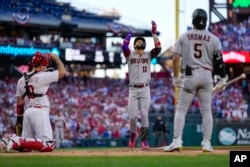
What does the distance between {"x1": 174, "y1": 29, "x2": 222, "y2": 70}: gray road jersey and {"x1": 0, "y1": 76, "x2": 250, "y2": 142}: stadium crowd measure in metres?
17.0

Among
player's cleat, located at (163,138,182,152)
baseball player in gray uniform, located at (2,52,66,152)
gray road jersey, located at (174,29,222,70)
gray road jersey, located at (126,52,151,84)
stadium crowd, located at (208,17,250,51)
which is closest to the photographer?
gray road jersey, located at (174,29,222,70)

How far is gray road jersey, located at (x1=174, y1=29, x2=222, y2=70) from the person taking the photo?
9523 mm

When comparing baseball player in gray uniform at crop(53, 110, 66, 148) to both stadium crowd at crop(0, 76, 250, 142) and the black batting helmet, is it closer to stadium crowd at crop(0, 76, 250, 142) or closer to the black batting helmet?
stadium crowd at crop(0, 76, 250, 142)

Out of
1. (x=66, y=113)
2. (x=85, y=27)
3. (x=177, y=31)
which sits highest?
(x=85, y=27)

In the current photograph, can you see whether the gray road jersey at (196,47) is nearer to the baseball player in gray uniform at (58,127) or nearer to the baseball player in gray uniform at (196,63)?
the baseball player in gray uniform at (196,63)

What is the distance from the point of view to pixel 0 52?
1260 inches

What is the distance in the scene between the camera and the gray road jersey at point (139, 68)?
1157cm

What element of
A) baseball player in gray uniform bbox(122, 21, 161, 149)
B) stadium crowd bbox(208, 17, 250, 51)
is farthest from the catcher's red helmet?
stadium crowd bbox(208, 17, 250, 51)

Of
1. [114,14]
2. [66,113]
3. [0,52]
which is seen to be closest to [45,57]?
[66,113]

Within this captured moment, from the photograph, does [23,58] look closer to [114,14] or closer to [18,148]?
[114,14]

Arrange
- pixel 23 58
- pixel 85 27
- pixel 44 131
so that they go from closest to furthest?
pixel 44 131 < pixel 23 58 < pixel 85 27

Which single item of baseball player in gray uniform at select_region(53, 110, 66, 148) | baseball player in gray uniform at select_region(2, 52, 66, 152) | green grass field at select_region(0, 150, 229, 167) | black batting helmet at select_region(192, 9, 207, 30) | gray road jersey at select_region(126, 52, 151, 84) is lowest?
baseball player in gray uniform at select_region(53, 110, 66, 148)

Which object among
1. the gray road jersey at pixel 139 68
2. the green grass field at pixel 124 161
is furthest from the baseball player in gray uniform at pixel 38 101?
the green grass field at pixel 124 161

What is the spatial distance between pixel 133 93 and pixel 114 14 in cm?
3165
